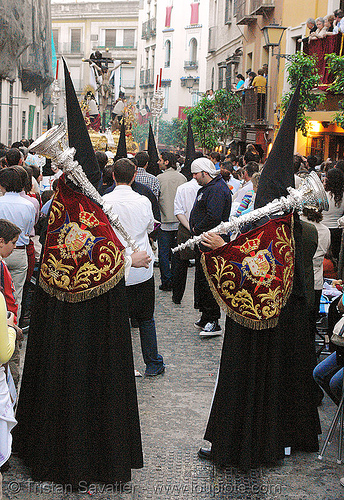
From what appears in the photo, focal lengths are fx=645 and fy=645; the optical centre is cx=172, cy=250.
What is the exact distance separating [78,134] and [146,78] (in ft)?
174

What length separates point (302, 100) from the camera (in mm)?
13938

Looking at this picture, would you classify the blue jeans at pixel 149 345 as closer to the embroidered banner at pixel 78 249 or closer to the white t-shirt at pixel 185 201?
the embroidered banner at pixel 78 249

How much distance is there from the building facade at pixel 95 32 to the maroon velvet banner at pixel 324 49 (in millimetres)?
44866

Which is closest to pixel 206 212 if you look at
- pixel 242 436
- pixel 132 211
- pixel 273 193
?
pixel 132 211

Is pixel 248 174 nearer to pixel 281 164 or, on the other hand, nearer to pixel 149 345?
pixel 149 345

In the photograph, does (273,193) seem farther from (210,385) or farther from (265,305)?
(210,385)

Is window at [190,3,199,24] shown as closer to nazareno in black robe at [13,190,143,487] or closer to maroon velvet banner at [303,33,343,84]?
maroon velvet banner at [303,33,343,84]

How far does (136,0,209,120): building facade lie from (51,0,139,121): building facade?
4.91m

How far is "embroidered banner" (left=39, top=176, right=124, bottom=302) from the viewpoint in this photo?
3.69m

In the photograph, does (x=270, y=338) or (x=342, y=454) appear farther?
(x=342, y=454)

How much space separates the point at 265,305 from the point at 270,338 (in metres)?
0.25

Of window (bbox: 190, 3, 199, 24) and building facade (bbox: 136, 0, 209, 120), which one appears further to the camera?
window (bbox: 190, 3, 199, 24)

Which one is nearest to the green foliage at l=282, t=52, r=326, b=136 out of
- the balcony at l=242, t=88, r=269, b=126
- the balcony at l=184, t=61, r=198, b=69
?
the balcony at l=242, t=88, r=269, b=126

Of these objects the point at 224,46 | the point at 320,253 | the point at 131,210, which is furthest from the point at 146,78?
the point at 131,210
